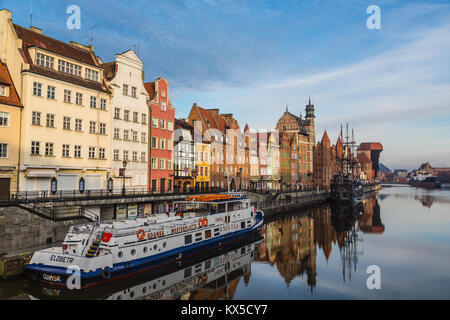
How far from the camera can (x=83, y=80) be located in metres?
41.3

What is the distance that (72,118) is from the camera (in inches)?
1558

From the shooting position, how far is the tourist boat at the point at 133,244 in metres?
23.4

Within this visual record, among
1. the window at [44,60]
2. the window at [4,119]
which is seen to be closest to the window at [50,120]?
the window at [4,119]

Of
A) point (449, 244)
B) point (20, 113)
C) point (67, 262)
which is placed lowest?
point (449, 244)

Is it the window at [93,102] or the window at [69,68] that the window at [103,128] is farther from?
the window at [69,68]

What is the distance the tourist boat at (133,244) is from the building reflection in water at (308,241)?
6.55 meters

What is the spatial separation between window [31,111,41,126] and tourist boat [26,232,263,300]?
60.8 feet

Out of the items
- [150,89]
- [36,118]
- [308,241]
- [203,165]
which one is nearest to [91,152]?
[36,118]

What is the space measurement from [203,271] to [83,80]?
27336mm

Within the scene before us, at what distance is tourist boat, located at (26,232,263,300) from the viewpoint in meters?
23.1

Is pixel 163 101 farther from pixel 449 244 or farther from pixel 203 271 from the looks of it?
pixel 449 244

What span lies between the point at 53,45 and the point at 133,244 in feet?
90.5

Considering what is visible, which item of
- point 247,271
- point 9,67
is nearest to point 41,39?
point 9,67

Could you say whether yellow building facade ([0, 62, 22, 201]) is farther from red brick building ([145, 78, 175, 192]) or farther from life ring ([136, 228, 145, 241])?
red brick building ([145, 78, 175, 192])
